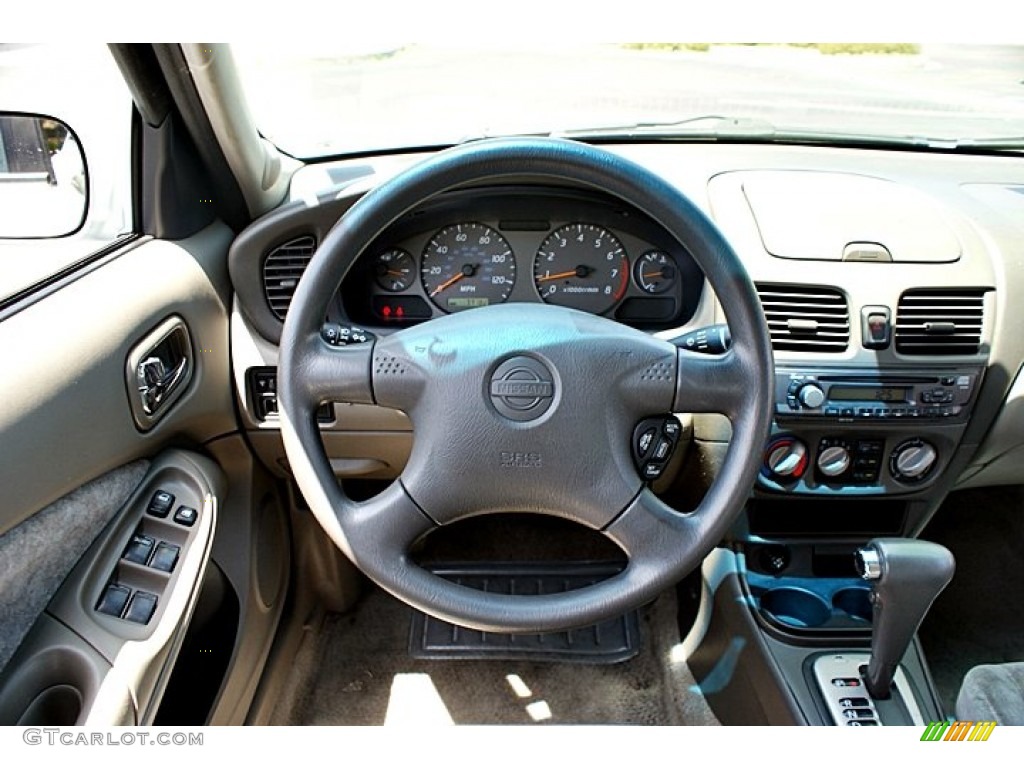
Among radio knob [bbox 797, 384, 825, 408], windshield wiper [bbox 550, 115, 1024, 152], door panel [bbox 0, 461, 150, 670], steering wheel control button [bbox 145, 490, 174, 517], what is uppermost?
windshield wiper [bbox 550, 115, 1024, 152]

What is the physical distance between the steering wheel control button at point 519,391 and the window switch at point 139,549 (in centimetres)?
71

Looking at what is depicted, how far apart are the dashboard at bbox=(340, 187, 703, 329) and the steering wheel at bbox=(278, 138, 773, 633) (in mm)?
518

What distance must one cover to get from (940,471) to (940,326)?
0.34 m

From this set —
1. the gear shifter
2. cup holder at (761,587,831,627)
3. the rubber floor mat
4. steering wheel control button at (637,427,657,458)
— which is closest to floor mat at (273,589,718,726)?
the rubber floor mat

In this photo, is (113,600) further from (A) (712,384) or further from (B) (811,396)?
(B) (811,396)

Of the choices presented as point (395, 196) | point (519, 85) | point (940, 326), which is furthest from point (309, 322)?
point (940, 326)

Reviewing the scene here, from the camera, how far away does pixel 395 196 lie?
3.80 ft

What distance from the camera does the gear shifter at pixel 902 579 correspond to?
4.75 feet

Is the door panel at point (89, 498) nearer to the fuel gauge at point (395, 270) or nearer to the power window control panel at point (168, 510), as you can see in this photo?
the power window control panel at point (168, 510)

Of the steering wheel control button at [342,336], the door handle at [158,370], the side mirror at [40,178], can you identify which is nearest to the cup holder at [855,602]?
the steering wheel control button at [342,336]

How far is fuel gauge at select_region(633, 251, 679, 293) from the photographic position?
1754mm

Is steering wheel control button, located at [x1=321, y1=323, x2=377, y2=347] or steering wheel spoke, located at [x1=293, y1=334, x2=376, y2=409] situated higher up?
steering wheel control button, located at [x1=321, y1=323, x2=377, y2=347]

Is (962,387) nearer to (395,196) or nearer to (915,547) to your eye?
(915,547)

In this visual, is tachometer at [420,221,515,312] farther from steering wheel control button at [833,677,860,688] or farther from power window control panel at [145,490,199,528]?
steering wheel control button at [833,677,860,688]
